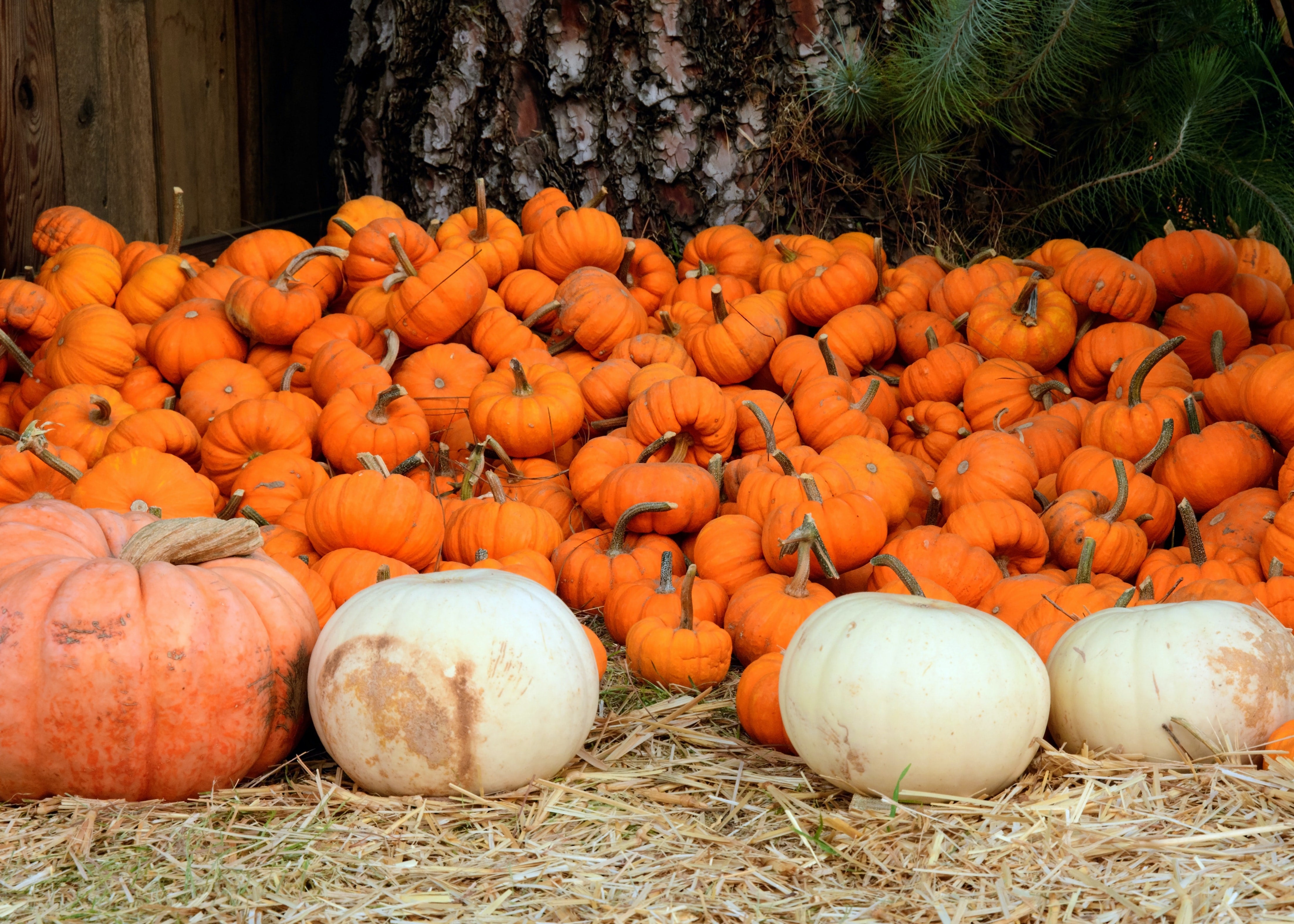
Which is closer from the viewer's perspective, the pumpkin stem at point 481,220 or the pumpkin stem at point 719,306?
the pumpkin stem at point 719,306

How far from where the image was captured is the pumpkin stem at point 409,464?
3.28m

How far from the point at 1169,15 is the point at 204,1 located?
16.0 ft

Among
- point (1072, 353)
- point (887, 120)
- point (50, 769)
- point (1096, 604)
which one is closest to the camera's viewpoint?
point (50, 769)

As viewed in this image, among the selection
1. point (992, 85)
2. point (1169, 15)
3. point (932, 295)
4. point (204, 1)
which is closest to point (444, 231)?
point (932, 295)

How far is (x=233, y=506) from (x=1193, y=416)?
9.22ft

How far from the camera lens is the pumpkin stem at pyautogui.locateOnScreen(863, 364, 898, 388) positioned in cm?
421

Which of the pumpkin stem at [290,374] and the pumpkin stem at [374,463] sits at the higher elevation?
the pumpkin stem at [290,374]

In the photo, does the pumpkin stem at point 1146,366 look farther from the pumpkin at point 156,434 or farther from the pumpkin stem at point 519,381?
the pumpkin at point 156,434

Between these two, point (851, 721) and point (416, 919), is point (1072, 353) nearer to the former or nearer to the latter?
point (851, 721)

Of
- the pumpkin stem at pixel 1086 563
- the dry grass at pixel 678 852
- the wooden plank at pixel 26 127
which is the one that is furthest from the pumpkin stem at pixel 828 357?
the wooden plank at pixel 26 127

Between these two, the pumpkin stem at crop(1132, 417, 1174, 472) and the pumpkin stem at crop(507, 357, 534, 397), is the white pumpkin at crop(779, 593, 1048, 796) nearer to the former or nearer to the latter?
the pumpkin stem at crop(1132, 417, 1174, 472)

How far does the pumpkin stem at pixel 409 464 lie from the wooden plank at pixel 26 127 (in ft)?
7.84

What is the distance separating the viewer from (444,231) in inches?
173

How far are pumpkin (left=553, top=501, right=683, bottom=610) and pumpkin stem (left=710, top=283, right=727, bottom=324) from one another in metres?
1.02
